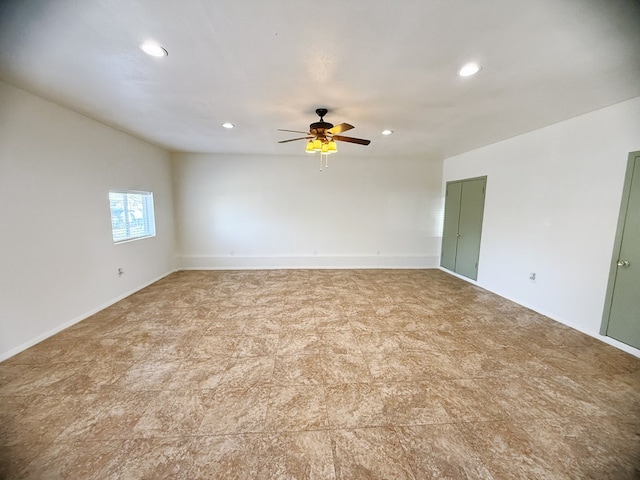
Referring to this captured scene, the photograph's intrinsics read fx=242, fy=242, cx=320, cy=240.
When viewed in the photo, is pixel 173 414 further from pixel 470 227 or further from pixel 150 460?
pixel 470 227

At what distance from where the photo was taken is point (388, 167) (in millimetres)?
5914

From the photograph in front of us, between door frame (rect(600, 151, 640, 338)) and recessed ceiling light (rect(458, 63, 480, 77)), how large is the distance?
2.17 meters

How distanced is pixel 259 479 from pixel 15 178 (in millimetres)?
3515

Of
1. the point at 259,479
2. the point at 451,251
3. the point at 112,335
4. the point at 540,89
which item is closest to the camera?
the point at 259,479

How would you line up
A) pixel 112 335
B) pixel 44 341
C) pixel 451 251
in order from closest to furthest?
pixel 44 341 < pixel 112 335 < pixel 451 251

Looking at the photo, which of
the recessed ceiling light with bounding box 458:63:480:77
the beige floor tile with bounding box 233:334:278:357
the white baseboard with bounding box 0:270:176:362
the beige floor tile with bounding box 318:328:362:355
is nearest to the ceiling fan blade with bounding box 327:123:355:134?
the recessed ceiling light with bounding box 458:63:480:77

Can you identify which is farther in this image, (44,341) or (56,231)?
(56,231)

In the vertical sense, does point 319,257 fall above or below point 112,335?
above

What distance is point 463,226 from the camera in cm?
519

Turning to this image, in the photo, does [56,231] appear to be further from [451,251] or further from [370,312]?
[451,251]

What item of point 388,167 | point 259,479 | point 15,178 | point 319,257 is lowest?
point 259,479

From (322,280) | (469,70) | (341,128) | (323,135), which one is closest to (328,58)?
→ (341,128)

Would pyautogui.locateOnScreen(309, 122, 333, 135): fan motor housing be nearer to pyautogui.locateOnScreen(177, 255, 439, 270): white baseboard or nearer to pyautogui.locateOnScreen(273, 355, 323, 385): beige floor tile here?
pyautogui.locateOnScreen(273, 355, 323, 385): beige floor tile

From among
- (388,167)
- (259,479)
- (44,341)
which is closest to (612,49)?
(259,479)
